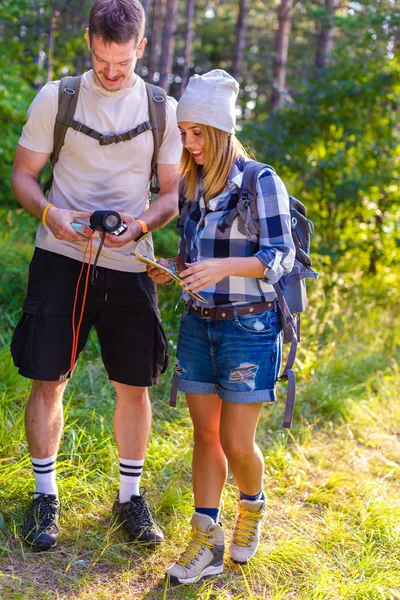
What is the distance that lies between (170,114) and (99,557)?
205 cm

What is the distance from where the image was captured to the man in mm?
2977

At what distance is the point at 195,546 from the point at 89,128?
189 cm

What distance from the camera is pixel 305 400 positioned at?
17.6 feet

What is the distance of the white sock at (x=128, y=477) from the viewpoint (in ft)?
10.9

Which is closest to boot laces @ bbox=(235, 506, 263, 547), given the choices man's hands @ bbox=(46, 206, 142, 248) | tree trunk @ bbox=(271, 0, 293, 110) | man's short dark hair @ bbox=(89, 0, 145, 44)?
man's hands @ bbox=(46, 206, 142, 248)

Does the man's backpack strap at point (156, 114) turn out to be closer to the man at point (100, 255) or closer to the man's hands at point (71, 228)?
the man at point (100, 255)

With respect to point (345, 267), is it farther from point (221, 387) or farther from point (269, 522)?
point (221, 387)

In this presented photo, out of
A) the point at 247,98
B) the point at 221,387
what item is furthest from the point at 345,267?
the point at 247,98

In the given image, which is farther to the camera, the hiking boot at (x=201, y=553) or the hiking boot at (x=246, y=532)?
the hiking boot at (x=246, y=532)

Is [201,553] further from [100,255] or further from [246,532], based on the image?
[100,255]

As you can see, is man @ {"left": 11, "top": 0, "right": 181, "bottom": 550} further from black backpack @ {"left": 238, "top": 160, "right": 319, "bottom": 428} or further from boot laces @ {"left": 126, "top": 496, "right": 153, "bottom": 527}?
black backpack @ {"left": 238, "top": 160, "right": 319, "bottom": 428}

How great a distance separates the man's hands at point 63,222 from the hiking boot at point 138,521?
1.34 metres

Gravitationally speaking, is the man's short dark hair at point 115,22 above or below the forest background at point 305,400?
above

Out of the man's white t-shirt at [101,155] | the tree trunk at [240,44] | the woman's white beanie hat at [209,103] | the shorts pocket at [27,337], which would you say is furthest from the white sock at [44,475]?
the tree trunk at [240,44]
